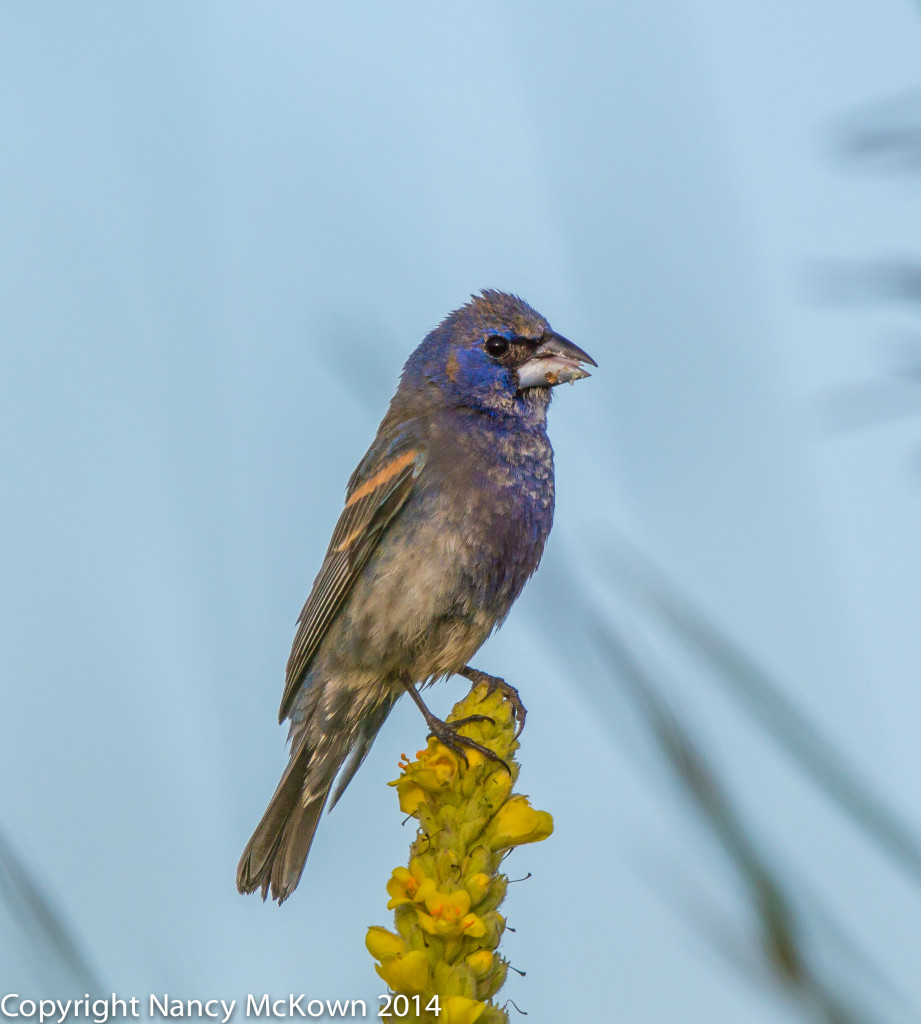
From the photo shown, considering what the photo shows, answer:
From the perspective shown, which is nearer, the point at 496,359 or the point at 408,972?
the point at 408,972

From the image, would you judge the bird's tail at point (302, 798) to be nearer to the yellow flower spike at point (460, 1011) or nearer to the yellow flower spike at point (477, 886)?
the yellow flower spike at point (477, 886)

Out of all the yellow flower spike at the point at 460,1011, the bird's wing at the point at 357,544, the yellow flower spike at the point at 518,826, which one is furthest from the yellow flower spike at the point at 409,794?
the bird's wing at the point at 357,544

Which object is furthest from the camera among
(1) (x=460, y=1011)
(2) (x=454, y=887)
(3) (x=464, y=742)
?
(3) (x=464, y=742)

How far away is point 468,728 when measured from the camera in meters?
1.96

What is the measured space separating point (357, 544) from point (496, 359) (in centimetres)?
88

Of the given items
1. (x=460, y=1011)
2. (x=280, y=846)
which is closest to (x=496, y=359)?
(x=280, y=846)

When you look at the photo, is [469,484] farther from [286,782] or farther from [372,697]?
[286,782]

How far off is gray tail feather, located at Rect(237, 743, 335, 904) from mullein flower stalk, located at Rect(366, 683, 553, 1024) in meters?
1.72

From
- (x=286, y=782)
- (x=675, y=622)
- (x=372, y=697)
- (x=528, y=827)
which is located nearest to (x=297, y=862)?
(x=286, y=782)

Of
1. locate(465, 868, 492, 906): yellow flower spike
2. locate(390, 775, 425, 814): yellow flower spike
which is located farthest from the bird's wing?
locate(465, 868, 492, 906): yellow flower spike

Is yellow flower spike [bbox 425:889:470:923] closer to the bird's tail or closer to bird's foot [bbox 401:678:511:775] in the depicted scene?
bird's foot [bbox 401:678:511:775]

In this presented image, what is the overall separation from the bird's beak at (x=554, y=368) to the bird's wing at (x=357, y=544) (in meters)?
0.51

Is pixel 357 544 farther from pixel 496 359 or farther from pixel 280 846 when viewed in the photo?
pixel 280 846

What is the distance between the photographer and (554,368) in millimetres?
4105
